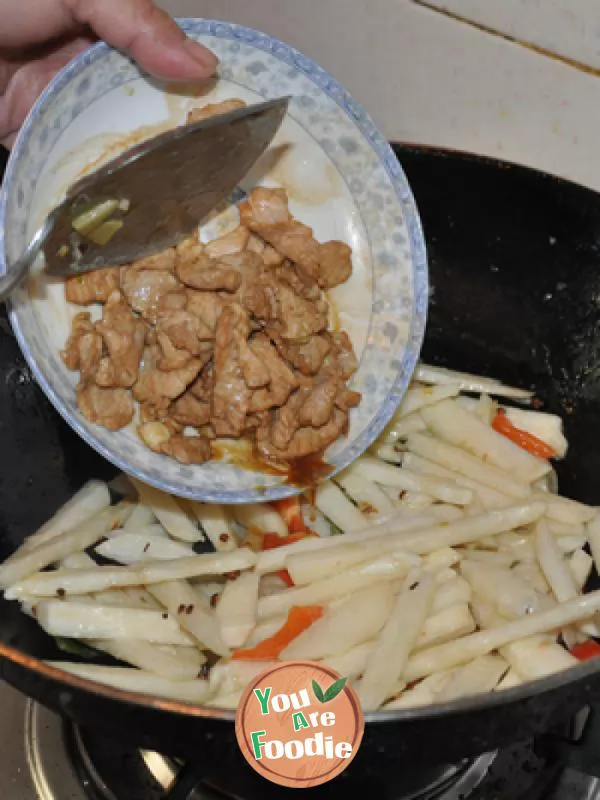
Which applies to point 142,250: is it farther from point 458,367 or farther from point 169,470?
point 458,367

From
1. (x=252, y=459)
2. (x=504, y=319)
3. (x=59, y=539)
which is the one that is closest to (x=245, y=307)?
(x=252, y=459)

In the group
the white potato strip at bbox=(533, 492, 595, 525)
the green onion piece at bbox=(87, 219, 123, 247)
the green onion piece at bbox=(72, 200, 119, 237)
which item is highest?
the green onion piece at bbox=(72, 200, 119, 237)

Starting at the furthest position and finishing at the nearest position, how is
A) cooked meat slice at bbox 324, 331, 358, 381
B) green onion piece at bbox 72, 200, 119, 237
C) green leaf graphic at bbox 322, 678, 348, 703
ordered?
cooked meat slice at bbox 324, 331, 358, 381, green onion piece at bbox 72, 200, 119, 237, green leaf graphic at bbox 322, 678, 348, 703

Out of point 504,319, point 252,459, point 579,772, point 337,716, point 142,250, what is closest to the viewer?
point 337,716

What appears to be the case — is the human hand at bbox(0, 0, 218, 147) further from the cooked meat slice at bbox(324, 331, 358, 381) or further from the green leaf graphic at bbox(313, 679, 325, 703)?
the green leaf graphic at bbox(313, 679, 325, 703)

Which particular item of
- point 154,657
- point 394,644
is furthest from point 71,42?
point 394,644

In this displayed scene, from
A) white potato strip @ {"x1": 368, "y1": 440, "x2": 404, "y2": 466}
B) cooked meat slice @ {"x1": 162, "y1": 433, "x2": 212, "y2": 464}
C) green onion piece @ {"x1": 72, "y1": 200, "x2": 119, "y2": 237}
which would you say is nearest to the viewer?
green onion piece @ {"x1": 72, "y1": 200, "x2": 119, "y2": 237}

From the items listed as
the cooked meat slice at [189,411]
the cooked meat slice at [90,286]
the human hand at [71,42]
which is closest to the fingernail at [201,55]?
the human hand at [71,42]

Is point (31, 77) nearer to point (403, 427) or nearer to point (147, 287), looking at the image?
point (147, 287)

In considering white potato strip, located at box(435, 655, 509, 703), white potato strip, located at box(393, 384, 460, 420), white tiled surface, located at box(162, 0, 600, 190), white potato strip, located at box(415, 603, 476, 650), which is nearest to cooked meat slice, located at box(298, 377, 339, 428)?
white potato strip, located at box(393, 384, 460, 420)
